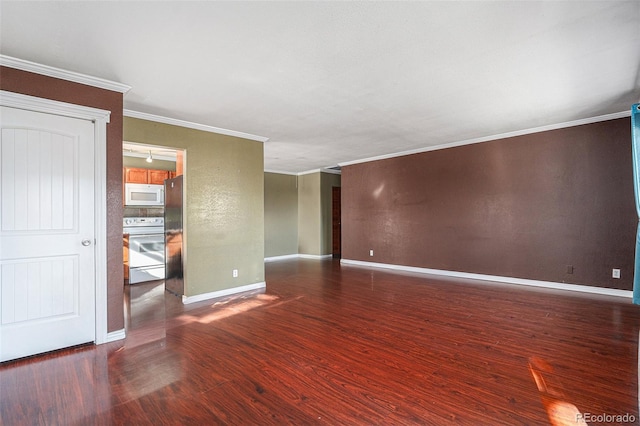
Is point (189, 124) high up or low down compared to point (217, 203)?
up

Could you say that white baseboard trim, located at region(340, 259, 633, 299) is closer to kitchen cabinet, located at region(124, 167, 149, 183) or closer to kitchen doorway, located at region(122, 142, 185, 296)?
kitchen doorway, located at region(122, 142, 185, 296)

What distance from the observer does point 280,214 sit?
9148 millimetres

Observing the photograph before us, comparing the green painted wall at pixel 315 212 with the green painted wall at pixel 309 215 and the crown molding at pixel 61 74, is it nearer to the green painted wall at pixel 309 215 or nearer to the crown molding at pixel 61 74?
the green painted wall at pixel 309 215

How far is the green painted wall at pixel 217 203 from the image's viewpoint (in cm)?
439

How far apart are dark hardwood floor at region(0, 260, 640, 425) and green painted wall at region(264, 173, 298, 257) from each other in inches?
184

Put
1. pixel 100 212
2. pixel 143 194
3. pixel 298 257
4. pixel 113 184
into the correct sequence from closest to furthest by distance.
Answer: pixel 100 212, pixel 113 184, pixel 143 194, pixel 298 257

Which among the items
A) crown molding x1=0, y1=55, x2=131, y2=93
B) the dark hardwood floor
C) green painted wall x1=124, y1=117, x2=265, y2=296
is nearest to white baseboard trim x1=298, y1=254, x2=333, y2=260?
green painted wall x1=124, y1=117, x2=265, y2=296

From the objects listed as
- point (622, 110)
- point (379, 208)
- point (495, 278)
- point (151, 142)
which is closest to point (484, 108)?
point (622, 110)

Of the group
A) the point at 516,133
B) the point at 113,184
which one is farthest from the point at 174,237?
the point at 516,133

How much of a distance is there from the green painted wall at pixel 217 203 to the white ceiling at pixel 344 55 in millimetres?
401

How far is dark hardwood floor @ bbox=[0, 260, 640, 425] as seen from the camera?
75.9 inches

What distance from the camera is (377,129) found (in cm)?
493

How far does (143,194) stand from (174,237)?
177 cm

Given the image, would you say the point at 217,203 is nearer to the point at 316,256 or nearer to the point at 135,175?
the point at 135,175
